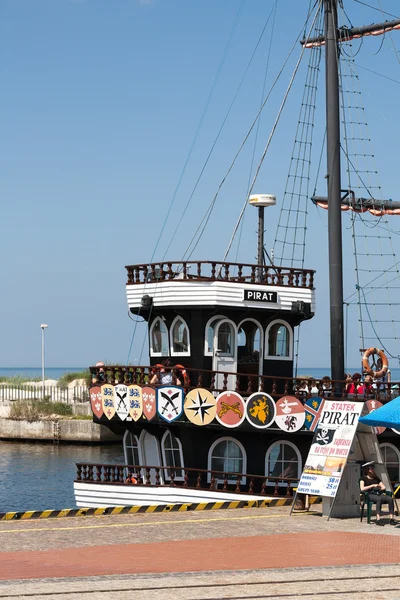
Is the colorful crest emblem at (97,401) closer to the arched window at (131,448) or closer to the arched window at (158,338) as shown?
the arched window at (131,448)

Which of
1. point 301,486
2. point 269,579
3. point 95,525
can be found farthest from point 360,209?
point 269,579

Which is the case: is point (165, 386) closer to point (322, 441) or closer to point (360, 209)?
point (322, 441)

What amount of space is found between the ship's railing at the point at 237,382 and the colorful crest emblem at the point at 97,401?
0.23 m

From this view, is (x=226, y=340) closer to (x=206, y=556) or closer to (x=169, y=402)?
(x=169, y=402)

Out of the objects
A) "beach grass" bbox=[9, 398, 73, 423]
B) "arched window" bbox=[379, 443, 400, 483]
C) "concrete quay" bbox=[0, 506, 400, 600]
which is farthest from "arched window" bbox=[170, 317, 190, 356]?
"beach grass" bbox=[9, 398, 73, 423]

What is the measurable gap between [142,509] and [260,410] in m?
3.92

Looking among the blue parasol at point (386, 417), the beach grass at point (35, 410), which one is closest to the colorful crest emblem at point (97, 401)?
the blue parasol at point (386, 417)

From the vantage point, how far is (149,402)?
25.1 m

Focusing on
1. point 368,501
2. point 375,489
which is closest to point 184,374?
point 375,489

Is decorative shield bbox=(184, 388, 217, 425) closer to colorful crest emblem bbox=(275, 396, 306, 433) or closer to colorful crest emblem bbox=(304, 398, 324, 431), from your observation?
colorful crest emblem bbox=(275, 396, 306, 433)

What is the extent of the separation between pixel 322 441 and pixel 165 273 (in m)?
6.51

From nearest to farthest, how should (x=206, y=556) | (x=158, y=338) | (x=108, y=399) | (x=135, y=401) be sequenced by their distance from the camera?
(x=206, y=556), (x=135, y=401), (x=108, y=399), (x=158, y=338)

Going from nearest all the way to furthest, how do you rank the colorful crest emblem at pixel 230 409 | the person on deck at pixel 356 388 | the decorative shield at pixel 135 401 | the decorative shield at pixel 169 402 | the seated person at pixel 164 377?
the colorful crest emblem at pixel 230 409 < the decorative shield at pixel 169 402 < the seated person at pixel 164 377 < the decorative shield at pixel 135 401 < the person on deck at pixel 356 388

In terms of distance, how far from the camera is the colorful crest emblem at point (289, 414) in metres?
24.7
